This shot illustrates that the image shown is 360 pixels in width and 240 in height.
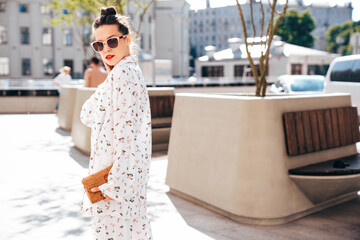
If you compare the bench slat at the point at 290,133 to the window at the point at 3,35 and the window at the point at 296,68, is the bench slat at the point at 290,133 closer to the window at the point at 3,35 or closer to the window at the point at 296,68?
the window at the point at 296,68

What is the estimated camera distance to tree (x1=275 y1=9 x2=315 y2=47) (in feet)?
226

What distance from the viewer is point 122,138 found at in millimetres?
2336

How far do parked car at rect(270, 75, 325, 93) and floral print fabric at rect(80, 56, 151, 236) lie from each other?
1143cm

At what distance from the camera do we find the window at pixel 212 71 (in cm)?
4591

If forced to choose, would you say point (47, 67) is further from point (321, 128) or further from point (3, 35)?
point (321, 128)

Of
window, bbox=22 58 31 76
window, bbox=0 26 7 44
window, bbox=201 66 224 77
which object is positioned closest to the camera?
window, bbox=201 66 224 77

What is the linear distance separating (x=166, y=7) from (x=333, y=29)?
55.6 meters

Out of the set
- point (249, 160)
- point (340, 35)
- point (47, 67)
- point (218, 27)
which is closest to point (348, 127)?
point (249, 160)

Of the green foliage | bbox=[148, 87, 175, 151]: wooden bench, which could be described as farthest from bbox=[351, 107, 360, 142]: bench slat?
the green foliage

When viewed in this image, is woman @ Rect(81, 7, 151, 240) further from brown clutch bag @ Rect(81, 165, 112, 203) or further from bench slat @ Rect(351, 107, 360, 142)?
bench slat @ Rect(351, 107, 360, 142)

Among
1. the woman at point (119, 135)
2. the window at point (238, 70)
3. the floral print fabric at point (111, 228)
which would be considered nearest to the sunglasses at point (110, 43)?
the woman at point (119, 135)

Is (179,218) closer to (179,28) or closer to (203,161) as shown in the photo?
(203,161)

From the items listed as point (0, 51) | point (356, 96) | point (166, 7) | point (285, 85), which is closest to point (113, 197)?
point (356, 96)

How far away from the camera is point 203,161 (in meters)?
5.07
